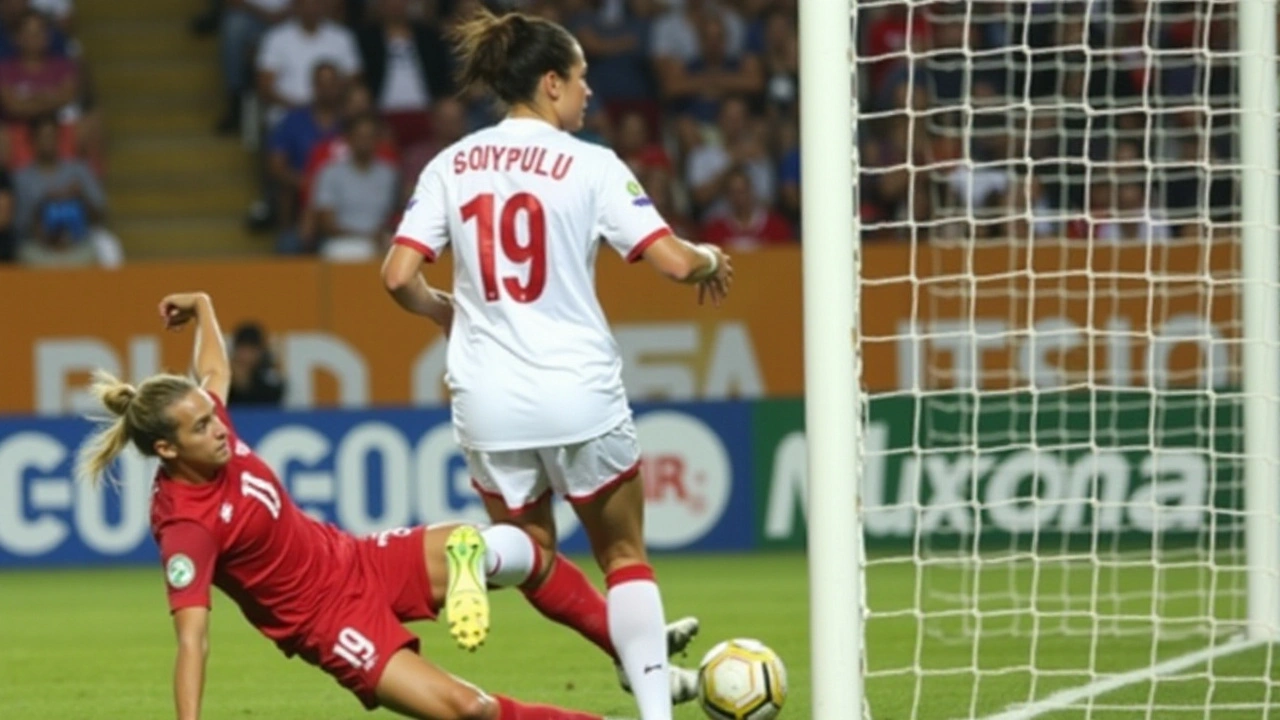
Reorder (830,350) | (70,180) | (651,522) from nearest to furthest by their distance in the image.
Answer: (830,350) < (651,522) < (70,180)

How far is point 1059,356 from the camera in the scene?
548 inches

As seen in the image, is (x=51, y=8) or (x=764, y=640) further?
(x=51, y=8)

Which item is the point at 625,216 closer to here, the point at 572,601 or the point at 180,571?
the point at 572,601

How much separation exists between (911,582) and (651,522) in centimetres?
232

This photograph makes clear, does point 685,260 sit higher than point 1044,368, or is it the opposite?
point 685,260

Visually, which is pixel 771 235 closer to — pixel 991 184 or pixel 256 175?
pixel 991 184

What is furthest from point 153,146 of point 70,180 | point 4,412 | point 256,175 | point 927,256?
point 927,256

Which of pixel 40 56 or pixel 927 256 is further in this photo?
pixel 40 56

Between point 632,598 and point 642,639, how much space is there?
0.10m

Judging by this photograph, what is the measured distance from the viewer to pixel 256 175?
56.7ft

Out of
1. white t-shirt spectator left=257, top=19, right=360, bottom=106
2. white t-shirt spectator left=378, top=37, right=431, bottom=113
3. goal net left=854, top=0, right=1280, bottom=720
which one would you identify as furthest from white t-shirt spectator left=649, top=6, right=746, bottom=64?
white t-shirt spectator left=257, top=19, right=360, bottom=106

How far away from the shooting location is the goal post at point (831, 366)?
582 cm

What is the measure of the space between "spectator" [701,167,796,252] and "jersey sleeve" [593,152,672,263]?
9.44 metres

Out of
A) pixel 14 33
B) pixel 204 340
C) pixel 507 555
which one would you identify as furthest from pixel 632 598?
pixel 14 33
